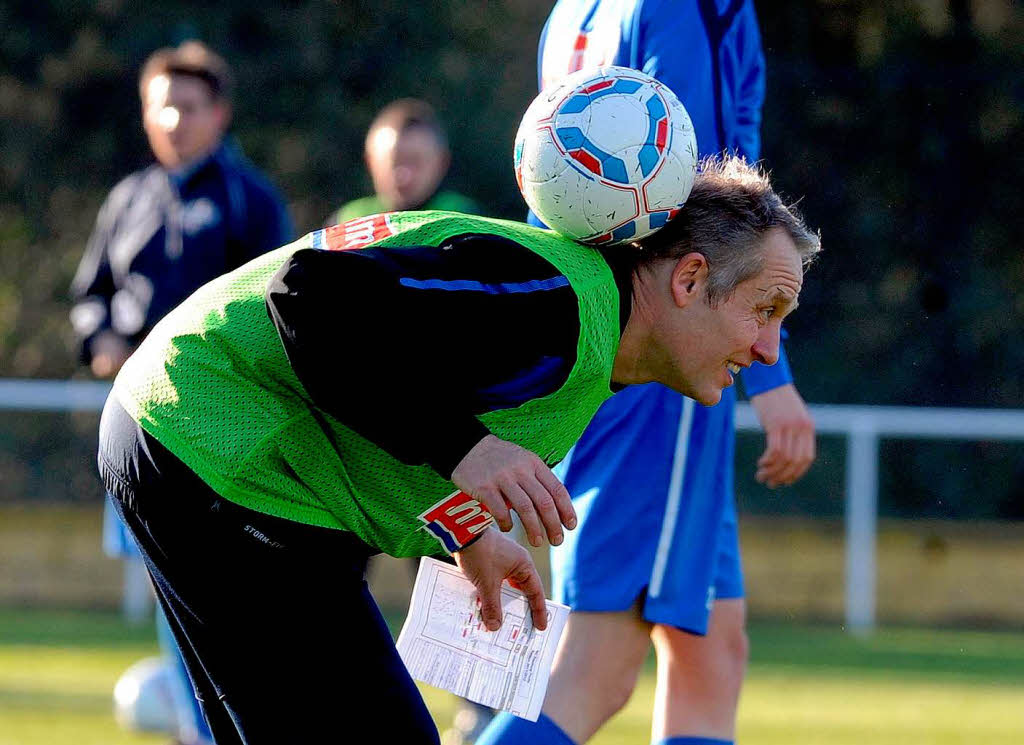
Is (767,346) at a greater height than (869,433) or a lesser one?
lesser

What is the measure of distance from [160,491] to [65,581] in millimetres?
8658

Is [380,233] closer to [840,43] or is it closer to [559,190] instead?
[559,190]

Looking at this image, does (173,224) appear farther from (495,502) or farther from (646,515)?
(495,502)

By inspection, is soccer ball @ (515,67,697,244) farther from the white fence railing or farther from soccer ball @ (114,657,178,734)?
the white fence railing

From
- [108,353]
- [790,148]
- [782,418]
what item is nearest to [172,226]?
[108,353]

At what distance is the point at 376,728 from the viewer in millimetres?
2803

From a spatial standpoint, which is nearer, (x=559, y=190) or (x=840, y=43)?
(x=559, y=190)

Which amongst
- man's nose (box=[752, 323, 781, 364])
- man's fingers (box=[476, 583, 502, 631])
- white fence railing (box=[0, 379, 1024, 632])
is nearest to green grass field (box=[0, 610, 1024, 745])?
white fence railing (box=[0, 379, 1024, 632])

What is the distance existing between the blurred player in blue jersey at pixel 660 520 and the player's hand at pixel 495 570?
25.0 inches

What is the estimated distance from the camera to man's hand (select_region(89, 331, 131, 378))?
6055mm

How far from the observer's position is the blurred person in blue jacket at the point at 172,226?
6.07 metres

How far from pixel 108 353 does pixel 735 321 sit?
3693mm

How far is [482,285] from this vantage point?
8.50 ft

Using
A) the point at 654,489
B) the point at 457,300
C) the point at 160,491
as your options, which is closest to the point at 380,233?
the point at 457,300
